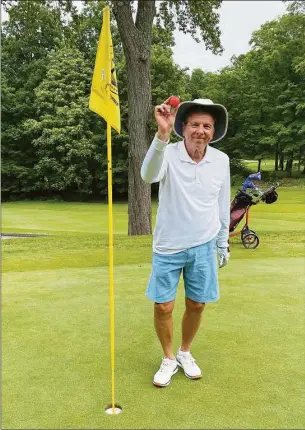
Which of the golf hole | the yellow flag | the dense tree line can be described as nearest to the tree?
the yellow flag

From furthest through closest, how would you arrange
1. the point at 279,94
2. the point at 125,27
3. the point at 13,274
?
the point at 279,94 < the point at 125,27 < the point at 13,274

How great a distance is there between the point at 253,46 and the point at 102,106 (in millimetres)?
32573

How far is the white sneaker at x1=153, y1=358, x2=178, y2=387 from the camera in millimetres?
2512

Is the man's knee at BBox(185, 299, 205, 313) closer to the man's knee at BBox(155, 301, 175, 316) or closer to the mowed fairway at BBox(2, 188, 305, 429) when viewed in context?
the man's knee at BBox(155, 301, 175, 316)

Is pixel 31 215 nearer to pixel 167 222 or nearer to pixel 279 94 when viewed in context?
pixel 167 222

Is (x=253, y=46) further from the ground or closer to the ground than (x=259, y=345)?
further from the ground

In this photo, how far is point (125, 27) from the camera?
8.72 metres

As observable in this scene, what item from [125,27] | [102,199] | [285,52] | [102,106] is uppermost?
[285,52]

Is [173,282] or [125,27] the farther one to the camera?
[125,27]

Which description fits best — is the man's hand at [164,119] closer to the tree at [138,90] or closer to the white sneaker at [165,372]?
the white sneaker at [165,372]

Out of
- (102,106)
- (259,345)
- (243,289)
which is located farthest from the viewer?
(243,289)

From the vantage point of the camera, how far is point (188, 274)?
2.68 meters

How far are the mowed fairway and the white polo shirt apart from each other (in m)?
0.78

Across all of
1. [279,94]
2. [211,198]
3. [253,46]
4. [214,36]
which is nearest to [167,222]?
[211,198]
